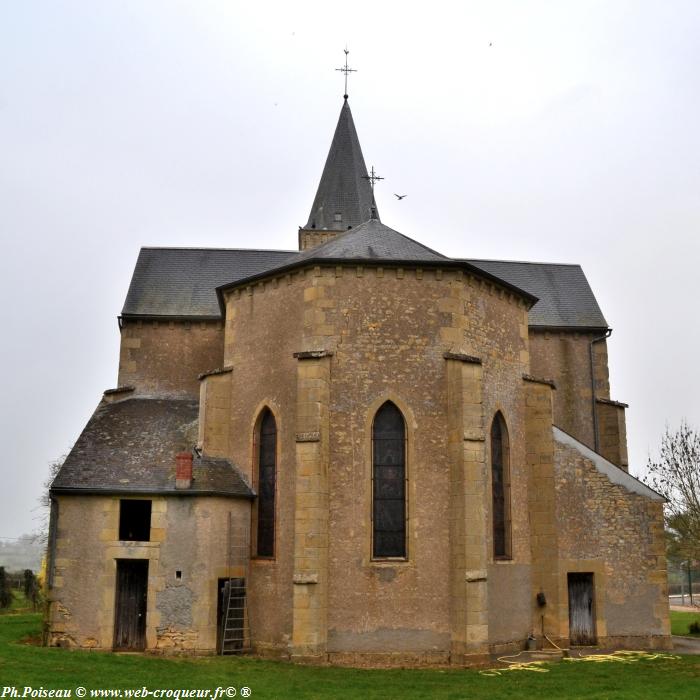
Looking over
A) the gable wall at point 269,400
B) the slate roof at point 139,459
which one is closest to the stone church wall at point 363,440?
the gable wall at point 269,400

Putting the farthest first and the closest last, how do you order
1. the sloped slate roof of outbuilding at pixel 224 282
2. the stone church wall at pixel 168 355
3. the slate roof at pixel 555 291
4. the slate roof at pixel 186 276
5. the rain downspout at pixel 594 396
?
the slate roof at pixel 555 291, the rain downspout at pixel 594 396, the sloped slate roof of outbuilding at pixel 224 282, the slate roof at pixel 186 276, the stone church wall at pixel 168 355

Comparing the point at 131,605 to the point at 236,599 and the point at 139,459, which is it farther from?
the point at 139,459

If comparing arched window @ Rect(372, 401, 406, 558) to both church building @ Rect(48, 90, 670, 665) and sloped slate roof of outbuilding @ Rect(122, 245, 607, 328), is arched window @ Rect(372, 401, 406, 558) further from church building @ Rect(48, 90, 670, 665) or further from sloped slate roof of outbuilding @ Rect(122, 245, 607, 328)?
sloped slate roof of outbuilding @ Rect(122, 245, 607, 328)

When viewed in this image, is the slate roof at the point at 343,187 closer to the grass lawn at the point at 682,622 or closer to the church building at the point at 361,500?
the church building at the point at 361,500

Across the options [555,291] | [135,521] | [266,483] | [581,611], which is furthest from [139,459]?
[555,291]

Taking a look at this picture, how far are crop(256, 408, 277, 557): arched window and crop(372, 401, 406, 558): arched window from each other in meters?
2.38

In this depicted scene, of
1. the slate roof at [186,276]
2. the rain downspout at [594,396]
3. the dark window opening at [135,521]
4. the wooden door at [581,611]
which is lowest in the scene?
the wooden door at [581,611]

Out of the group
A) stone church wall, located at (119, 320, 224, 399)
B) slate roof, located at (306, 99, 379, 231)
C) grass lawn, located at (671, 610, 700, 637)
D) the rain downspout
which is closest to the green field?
grass lawn, located at (671, 610, 700, 637)

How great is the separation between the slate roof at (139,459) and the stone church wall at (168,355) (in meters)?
2.18

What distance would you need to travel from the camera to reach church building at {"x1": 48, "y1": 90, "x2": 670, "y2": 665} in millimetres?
15969

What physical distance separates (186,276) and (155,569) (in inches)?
474

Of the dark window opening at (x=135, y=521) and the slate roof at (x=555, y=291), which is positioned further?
the slate roof at (x=555, y=291)

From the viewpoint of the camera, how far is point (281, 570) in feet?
54.7

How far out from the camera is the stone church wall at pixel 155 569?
1655cm
